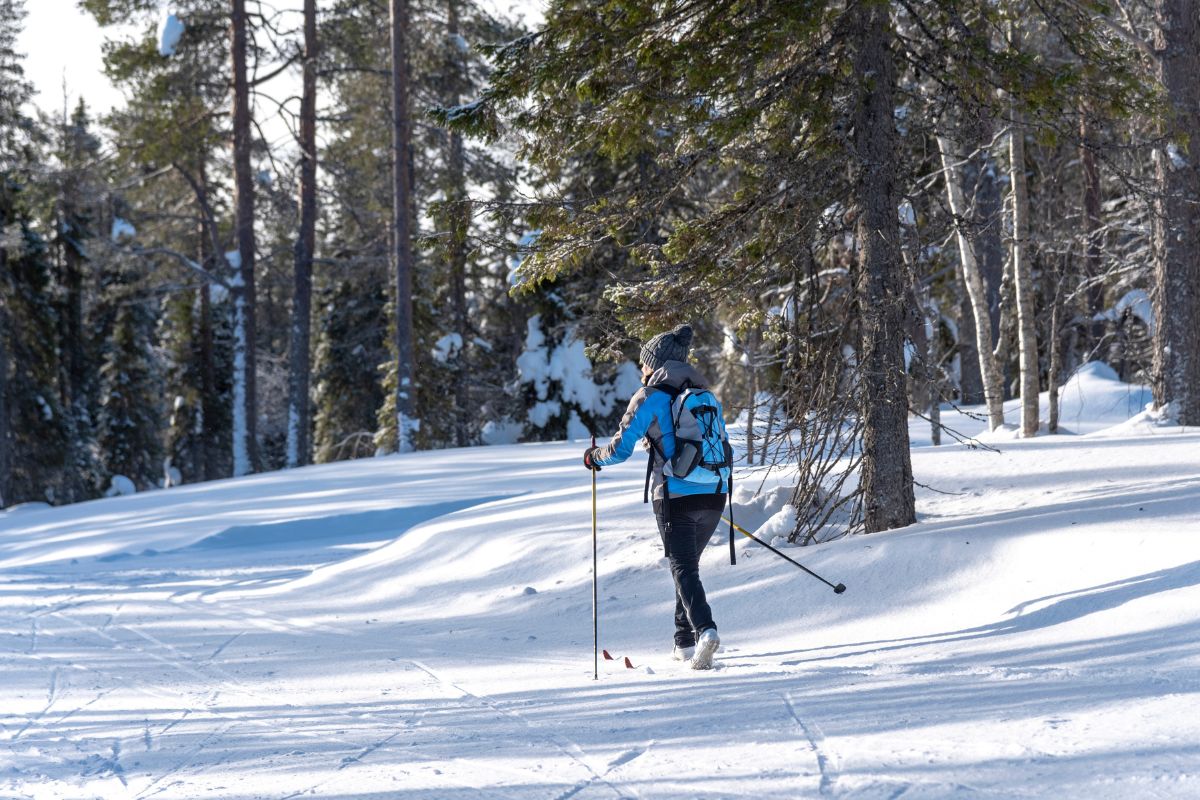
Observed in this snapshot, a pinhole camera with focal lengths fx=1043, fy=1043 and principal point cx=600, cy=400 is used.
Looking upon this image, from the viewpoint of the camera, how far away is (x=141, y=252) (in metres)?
22.8

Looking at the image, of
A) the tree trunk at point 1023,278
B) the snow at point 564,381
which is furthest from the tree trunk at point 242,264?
the tree trunk at point 1023,278

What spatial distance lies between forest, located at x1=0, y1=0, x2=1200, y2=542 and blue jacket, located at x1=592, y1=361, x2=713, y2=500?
83.2 inches

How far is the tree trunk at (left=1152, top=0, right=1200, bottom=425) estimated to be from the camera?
35.1ft

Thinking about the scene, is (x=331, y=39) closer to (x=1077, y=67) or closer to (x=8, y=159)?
(x=8, y=159)

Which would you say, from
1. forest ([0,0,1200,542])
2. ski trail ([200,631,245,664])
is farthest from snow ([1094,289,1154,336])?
ski trail ([200,631,245,664])

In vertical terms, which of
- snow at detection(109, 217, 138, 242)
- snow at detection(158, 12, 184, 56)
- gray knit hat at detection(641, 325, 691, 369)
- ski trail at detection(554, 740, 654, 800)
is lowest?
ski trail at detection(554, 740, 654, 800)

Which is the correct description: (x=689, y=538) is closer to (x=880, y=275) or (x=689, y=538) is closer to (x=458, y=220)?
(x=880, y=275)

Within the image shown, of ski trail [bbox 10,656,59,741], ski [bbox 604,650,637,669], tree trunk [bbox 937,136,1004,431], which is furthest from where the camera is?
tree trunk [bbox 937,136,1004,431]

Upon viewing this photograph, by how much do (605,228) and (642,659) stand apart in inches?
144

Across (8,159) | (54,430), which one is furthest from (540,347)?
(54,430)

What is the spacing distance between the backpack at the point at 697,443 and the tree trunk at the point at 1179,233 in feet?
22.1

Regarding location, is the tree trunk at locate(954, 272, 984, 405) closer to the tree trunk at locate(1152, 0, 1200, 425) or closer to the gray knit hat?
the tree trunk at locate(1152, 0, 1200, 425)

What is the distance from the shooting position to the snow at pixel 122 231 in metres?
26.0

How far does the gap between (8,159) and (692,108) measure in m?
25.9
